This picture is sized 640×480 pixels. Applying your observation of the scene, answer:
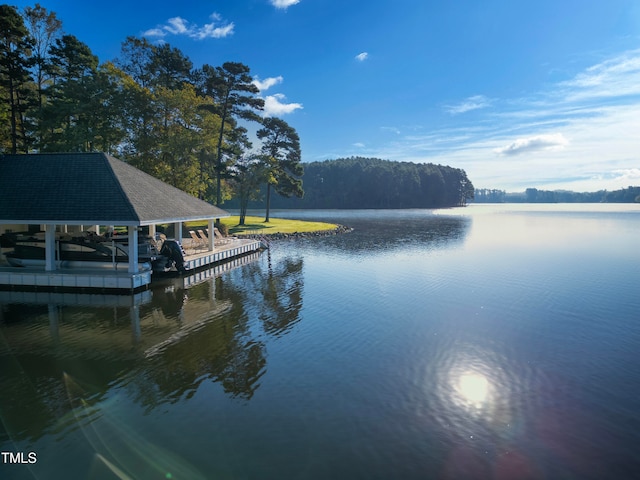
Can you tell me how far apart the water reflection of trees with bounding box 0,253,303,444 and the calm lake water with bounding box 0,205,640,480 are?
65 mm

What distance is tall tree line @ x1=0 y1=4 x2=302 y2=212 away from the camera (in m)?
35.2

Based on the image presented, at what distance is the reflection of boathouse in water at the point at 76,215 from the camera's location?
58.9 ft

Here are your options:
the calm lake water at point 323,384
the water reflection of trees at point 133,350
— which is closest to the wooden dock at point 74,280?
the calm lake water at point 323,384

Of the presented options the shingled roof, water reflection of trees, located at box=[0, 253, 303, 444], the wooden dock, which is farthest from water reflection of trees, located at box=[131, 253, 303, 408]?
the shingled roof

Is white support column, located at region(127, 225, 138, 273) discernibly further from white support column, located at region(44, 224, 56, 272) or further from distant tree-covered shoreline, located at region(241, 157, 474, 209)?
distant tree-covered shoreline, located at region(241, 157, 474, 209)

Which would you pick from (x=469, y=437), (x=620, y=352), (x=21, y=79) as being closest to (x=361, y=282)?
(x=620, y=352)

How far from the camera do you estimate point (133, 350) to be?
1165 centimetres

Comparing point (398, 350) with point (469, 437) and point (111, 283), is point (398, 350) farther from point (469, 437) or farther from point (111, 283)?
point (111, 283)

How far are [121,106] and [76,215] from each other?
80.8 feet

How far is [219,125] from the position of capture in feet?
144

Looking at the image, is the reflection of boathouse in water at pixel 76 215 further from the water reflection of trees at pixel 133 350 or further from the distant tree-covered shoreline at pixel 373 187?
the distant tree-covered shoreline at pixel 373 187

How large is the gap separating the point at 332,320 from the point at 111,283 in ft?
33.7

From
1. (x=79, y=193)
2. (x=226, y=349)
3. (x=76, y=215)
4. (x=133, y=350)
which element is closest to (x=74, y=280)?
(x=76, y=215)

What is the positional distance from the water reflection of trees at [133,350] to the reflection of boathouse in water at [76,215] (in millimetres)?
2037
